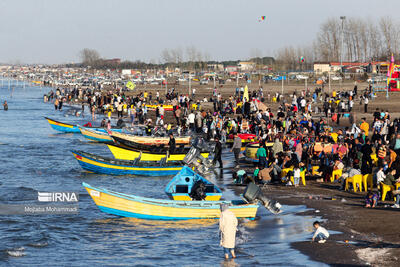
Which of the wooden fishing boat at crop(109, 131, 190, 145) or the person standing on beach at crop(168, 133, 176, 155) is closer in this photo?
the person standing on beach at crop(168, 133, 176, 155)

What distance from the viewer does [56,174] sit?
30609 millimetres

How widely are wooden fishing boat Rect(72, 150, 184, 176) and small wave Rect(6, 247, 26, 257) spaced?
35.5 ft

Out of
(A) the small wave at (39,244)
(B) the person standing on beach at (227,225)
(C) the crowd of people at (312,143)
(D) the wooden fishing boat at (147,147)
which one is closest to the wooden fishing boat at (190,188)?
(C) the crowd of people at (312,143)

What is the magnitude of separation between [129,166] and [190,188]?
7924 millimetres

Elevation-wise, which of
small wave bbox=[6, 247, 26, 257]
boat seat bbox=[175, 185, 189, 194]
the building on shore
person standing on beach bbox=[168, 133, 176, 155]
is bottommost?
small wave bbox=[6, 247, 26, 257]

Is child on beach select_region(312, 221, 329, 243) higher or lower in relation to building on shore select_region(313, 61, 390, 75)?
lower

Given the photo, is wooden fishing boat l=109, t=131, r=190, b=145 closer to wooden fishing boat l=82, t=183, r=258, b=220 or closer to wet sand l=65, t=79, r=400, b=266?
wet sand l=65, t=79, r=400, b=266

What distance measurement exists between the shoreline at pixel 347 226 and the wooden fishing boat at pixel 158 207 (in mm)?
2670

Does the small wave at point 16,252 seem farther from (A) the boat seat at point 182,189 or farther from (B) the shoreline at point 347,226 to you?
(B) the shoreline at point 347,226

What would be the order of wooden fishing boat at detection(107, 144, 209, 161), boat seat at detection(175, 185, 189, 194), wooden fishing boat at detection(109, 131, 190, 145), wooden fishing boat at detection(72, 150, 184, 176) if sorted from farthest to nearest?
wooden fishing boat at detection(109, 131, 190, 145)
wooden fishing boat at detection(107, 144, 209, 161)
wooden fishing boat at detection(72, 150, 184, 176)
boat seat at detection(175, 185, 189, 194)

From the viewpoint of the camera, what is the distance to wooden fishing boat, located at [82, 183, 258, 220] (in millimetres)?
18344

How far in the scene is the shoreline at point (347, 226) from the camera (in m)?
13.8

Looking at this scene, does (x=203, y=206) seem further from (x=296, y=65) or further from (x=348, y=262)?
(x=296, y=65)

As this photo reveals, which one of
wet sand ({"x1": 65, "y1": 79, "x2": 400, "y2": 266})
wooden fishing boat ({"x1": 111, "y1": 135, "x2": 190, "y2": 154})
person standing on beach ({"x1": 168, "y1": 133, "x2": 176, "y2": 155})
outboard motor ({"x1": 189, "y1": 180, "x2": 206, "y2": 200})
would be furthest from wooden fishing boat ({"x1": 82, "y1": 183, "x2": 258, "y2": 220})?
wooden fishing boat ({"x1": 111, "y1": 135, "x2": 190, "y2": 154})
